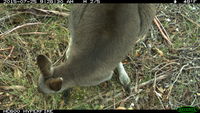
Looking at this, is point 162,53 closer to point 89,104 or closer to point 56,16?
point 89,104

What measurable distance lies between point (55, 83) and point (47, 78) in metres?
0.17

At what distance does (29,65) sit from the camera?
3.57 m

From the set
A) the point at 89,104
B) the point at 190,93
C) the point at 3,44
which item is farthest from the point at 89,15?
the point at 190,93

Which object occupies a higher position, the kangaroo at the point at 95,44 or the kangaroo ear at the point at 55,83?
the kangaroo at the point at 95,44

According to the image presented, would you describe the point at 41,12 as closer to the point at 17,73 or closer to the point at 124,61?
the point at 17,73

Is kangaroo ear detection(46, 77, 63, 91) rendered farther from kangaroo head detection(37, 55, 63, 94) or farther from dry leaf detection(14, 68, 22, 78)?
dry leaf detection(14, 68, 22, 78)

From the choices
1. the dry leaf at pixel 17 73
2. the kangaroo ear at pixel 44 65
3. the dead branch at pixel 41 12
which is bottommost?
the dry leaf at pixel 17 73

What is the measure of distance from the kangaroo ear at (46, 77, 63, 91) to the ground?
0.70 meters

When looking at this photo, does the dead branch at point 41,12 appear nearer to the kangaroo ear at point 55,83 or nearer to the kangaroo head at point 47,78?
the kangaroo head at point 47,78

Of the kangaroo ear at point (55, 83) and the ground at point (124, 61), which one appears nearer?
the kangaroo ear at point (55, 83)

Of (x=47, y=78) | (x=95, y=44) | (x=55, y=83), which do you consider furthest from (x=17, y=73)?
(x=95, y=44)

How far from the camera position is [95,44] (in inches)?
109

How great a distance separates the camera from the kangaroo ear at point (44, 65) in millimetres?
2688

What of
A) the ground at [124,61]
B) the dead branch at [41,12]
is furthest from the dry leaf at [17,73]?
the dead branch at [41,12]
